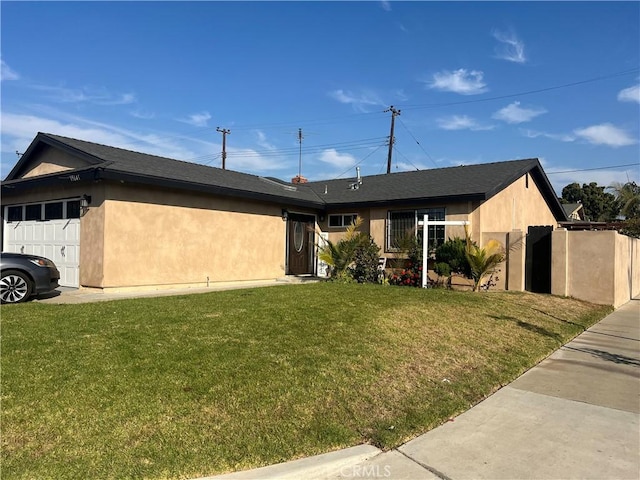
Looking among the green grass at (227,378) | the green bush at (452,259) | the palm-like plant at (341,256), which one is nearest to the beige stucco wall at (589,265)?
the green bush at (452,259)

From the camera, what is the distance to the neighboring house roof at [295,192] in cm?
1176

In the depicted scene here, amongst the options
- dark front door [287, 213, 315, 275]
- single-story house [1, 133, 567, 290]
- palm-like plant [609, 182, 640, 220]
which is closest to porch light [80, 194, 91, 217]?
single-story house [1, 133, 567, 290]

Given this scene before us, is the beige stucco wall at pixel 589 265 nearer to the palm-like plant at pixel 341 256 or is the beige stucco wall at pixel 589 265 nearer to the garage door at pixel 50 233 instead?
the palm-like plant at pixel 341 256

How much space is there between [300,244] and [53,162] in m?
8.42

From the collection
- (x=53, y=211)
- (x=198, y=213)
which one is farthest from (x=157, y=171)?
A: (x=53, y=211)

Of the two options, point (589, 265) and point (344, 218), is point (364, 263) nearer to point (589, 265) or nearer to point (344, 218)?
point (344, 218)

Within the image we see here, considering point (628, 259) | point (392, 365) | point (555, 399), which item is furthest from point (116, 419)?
point (628, 259)

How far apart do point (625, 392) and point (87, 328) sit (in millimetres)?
6972

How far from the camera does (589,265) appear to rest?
12445mm

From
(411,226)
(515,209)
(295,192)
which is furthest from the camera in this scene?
(295,192)

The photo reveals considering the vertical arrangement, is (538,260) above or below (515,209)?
below

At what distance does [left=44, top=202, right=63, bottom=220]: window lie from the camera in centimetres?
1276

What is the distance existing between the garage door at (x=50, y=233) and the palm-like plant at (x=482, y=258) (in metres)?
10.5

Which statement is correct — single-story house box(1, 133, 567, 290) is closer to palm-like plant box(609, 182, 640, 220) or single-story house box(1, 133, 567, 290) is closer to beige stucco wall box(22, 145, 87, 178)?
beige stucco wall box(22, 145, 87, 178)
